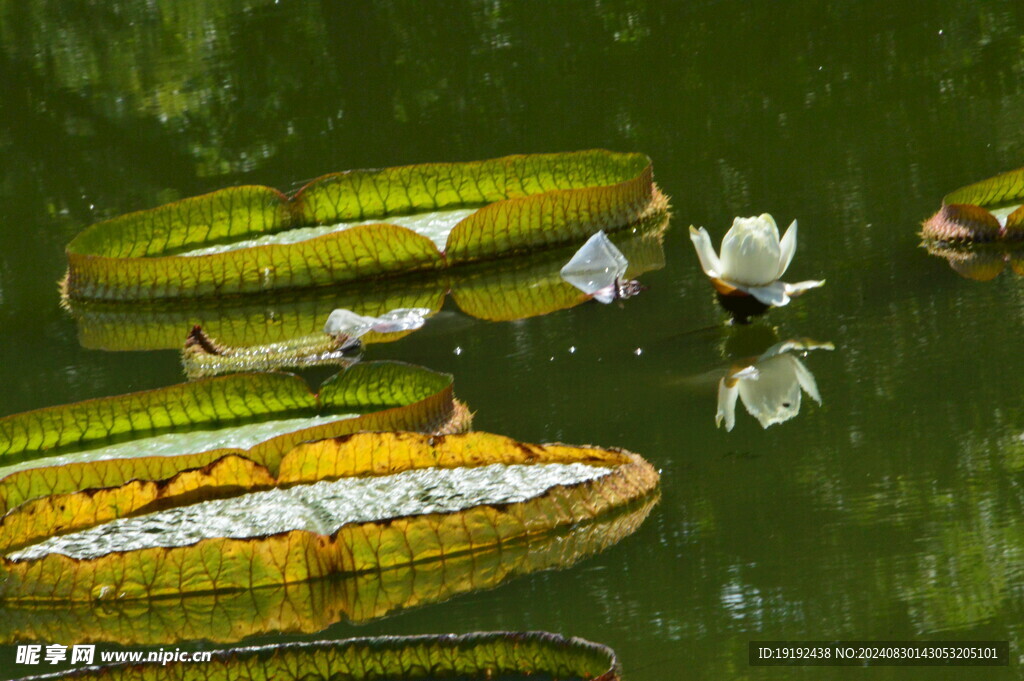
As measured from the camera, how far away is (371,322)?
2740mm

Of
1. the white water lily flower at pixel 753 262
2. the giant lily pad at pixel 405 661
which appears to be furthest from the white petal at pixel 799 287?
the giant lily pad at pixel 405 661

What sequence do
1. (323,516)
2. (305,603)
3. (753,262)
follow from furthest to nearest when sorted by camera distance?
(753,262), (323,516), (305,603)

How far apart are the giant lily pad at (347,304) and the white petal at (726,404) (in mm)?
599

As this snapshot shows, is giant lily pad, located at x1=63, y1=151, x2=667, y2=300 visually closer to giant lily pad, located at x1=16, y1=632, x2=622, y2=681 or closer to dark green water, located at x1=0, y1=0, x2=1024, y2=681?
dark green water, located at x1=0, y1=0, x2=1024, y2=681

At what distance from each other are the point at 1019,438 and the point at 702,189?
5.05 ft

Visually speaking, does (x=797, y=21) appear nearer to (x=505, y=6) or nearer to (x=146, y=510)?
(x=505, y=6)

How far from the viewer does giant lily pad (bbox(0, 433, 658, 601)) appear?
1730 mm

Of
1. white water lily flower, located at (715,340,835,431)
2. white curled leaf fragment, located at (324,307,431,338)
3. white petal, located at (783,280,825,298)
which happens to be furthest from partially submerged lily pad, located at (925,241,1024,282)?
white curled leaf fragment, located at (324,307,431,338)

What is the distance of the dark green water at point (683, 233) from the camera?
1592 millimetres

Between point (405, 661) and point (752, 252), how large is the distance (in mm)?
1176

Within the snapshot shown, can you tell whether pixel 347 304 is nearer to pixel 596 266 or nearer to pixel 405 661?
pixel 596 266

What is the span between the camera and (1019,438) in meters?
1.85

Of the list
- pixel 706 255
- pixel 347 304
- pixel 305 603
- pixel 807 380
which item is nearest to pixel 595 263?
pixel 706 255

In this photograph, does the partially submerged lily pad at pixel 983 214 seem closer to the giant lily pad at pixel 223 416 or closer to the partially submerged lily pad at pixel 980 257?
the partially submerged lily pad at pixel 980 257
